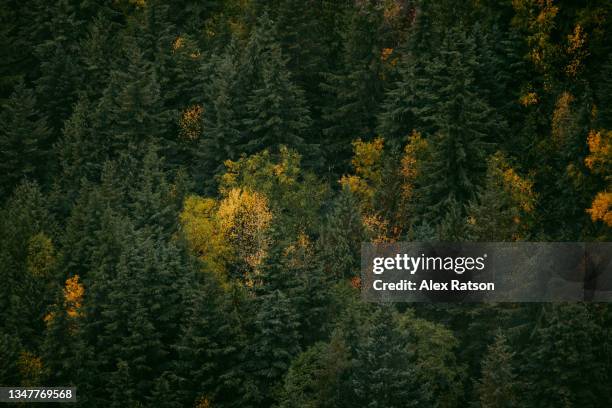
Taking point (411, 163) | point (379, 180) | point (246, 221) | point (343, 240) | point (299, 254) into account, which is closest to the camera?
point (299, 254)

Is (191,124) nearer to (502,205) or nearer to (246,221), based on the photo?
(246,221)

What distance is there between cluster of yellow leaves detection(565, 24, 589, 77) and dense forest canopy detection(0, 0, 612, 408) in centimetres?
16

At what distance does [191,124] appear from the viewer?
10944 centimetres

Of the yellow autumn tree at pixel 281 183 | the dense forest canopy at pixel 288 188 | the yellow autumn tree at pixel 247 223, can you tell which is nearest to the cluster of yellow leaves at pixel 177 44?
the dense forest canopy at pixel 288 188

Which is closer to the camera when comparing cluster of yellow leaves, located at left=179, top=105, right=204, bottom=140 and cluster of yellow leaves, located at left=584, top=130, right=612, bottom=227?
cluster of yellow leaves, located at left=584, top=130, right=612, bottom=227

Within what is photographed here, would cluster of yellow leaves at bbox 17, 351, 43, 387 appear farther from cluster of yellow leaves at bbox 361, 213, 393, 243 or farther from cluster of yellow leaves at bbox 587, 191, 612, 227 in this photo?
cluster of yellow leaves at bbox 587, 191, 612, 227

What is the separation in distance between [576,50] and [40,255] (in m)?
40.3

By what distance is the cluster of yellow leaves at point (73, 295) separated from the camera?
91.8m

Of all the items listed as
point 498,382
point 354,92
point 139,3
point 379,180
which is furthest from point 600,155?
point 139,3

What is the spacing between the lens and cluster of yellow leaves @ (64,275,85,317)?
91.8m

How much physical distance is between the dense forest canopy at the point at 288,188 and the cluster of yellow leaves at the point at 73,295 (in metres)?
0.28

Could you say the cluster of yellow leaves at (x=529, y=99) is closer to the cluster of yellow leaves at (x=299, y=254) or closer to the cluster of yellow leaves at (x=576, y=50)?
the cluster of yellow leaves at (x=576, y=50)

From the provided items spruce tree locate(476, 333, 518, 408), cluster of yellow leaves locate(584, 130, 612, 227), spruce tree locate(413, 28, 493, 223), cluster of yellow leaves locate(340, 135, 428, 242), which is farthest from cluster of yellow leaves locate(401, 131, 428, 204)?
spruce tree locate(476, 333, 518, 408)

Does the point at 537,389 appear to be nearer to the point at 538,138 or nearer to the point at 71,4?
the point at 538,138
